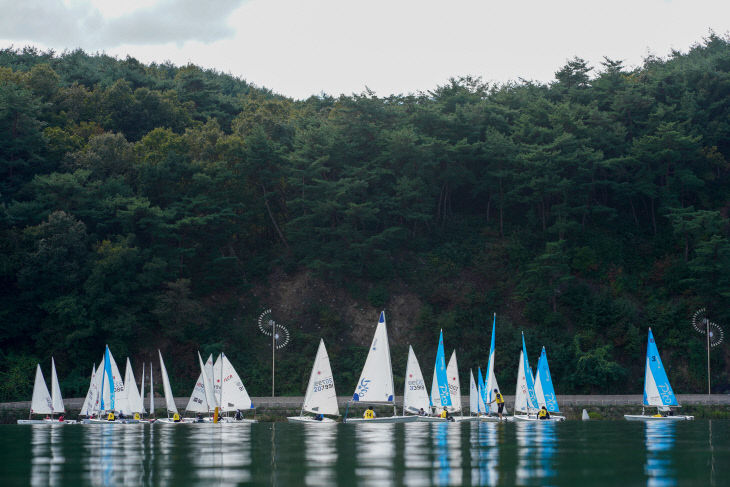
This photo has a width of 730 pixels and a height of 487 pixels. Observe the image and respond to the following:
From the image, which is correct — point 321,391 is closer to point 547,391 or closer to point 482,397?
point 482,397

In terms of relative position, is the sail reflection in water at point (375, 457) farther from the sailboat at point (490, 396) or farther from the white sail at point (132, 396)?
the white sail at point (132, 396)

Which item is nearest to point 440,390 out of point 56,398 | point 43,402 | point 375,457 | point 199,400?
point 199,400

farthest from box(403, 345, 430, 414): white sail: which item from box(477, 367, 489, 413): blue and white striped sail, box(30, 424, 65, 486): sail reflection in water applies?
box(30, 424, 65, 486): sail reflection in water

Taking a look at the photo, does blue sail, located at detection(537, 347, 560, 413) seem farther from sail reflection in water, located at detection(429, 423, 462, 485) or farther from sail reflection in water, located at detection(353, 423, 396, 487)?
sail reflection in water, located at detection(353, 423, 396, 487)

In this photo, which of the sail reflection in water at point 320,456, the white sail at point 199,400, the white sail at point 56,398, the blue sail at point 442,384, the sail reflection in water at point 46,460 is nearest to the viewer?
the sail reflection in water at point 320,456

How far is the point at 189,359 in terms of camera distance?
6259 centimetres

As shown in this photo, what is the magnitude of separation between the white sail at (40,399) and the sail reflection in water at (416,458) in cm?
2592

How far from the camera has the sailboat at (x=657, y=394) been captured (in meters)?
48.8

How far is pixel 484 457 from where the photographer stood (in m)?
24.0

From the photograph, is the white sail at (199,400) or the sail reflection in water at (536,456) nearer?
the sail reflection in water at (536,456)

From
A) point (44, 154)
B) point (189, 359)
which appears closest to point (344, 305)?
point (189, 359)

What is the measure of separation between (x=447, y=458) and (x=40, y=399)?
3538cm

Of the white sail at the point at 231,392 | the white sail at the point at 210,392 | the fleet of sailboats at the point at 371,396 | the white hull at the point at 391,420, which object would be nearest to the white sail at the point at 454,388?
the fleet of sailboats at the point at 371,396

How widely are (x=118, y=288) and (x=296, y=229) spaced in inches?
599
